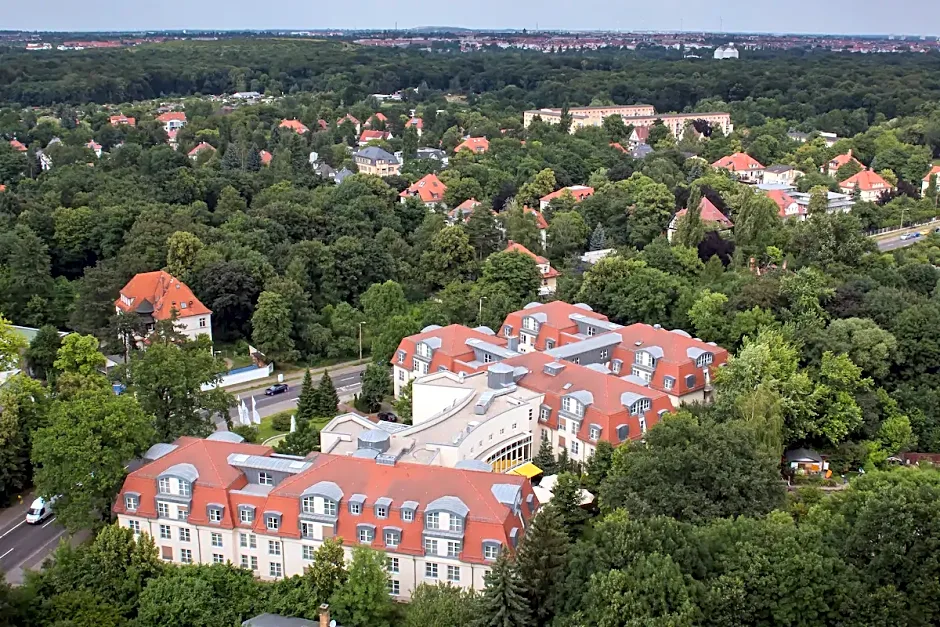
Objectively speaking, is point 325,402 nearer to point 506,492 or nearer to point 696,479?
point 506,492

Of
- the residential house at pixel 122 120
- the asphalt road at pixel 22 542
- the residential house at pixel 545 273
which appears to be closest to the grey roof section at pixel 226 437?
the asphalt road at pixel 22 542

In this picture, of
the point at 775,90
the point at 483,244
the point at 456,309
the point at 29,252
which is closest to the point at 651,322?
the point at 456,309

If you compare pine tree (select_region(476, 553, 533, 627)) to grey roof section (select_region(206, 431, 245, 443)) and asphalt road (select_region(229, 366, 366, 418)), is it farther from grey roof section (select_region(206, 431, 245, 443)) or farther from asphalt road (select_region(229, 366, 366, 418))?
asphalt road (select_region(229, 366, 366, 418))

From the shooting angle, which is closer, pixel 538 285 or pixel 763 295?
pixel 763 295

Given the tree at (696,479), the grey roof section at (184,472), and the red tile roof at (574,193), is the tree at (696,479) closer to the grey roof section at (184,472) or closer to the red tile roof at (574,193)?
the grey roof section at (184,472)

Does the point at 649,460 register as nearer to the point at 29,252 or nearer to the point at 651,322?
the point at 651,322

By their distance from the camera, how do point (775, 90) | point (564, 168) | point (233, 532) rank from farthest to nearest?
1. point (775, 90)
2. point (564, 168)
3. point (233, 532)
